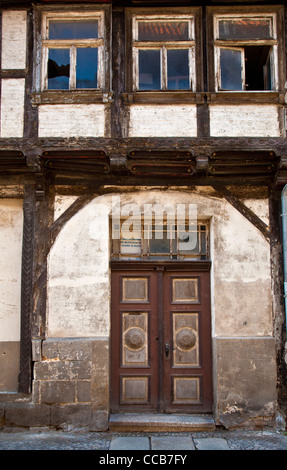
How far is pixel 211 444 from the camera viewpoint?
244 inches

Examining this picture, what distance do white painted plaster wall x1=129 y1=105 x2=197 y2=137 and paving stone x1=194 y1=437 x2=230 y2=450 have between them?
14.5 ft

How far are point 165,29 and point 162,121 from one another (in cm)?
163

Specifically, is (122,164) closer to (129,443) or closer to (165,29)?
(165,29)

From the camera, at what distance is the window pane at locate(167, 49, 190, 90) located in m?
7.49

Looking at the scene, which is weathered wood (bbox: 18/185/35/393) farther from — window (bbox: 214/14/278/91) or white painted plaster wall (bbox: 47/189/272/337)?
window (bbox: 214/14/278/91)

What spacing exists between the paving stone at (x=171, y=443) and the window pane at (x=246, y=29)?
6.13 m

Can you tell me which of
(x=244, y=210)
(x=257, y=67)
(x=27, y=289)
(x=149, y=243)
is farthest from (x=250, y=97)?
(x=27, y=289)

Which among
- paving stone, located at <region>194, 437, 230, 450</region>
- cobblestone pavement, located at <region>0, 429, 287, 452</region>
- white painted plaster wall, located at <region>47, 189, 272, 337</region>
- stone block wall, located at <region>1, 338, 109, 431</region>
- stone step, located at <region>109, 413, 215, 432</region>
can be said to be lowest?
paving stone, located at <region>194, 437, 230, 450</region>

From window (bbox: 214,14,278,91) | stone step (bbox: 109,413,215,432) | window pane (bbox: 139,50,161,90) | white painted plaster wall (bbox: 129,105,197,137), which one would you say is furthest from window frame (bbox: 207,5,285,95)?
stone step (bbox: 109,413,215,432)

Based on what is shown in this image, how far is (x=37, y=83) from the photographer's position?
7.32 metres

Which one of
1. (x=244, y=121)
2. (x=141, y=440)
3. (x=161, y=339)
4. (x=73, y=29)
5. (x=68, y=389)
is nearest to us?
(x=141, y=440)

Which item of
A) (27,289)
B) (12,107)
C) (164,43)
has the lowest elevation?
(27,289)

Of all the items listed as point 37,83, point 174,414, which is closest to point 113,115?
point 37,83

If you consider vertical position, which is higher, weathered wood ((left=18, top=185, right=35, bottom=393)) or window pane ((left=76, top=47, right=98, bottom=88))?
window pane ((left=76, top=47, right=98, bottom=88))
